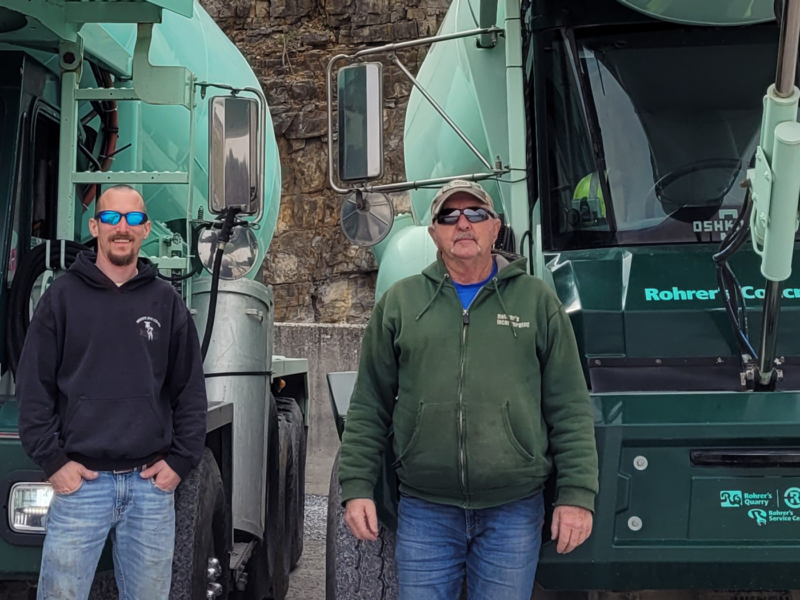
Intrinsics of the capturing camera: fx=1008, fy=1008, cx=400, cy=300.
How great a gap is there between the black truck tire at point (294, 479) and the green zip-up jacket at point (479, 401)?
3.38 meters

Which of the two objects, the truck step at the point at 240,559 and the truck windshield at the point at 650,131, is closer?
the truck windshield at the point at 650,131

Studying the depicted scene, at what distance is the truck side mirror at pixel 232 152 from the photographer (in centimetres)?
396

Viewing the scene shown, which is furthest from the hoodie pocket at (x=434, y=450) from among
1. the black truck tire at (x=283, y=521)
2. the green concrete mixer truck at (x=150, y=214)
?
the black truck tire at (x=283, y=521)

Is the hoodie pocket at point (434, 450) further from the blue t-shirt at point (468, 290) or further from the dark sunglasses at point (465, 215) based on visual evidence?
the dark sunglasses at point (465, 215)

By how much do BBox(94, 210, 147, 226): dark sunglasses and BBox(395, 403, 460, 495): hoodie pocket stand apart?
112 centimetres

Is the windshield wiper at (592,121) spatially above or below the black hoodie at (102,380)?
above

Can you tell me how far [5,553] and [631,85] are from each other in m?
2.80

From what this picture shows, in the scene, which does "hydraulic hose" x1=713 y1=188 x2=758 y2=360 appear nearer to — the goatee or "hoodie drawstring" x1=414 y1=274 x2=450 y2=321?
"hoodie drawstring" x1=414 y1=274 x2=450 y2=321

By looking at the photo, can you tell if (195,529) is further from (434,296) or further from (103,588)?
(434,296)

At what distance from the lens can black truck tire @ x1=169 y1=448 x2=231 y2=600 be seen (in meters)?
3.58

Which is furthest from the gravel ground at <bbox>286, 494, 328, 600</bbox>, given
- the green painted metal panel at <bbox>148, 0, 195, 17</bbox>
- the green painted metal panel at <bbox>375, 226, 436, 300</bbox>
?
the green painted metal panel at <bbox>148, 0, 195, 17</bbox>

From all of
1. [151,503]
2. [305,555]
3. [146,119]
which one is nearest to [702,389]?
[151,503]

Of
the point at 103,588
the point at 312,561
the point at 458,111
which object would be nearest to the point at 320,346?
the point at 312,561

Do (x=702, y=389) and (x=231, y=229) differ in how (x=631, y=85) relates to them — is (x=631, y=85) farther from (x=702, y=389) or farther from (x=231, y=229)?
(x=231, y=229)
